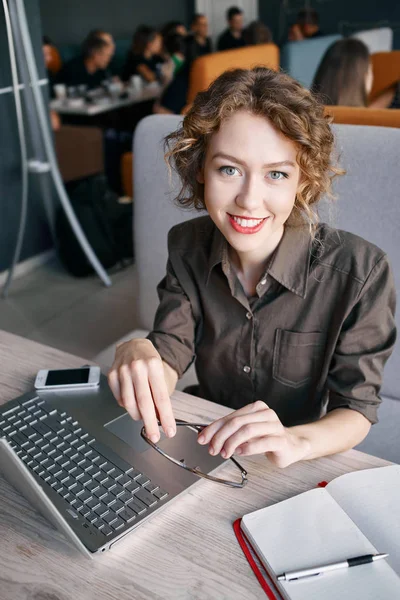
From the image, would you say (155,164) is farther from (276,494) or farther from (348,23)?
(348,23)

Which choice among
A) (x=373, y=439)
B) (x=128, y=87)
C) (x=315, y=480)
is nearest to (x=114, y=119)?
(x=128, y=87)

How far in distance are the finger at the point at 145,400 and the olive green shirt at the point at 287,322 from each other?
0.28 meters

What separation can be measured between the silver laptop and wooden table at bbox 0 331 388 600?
0.02m

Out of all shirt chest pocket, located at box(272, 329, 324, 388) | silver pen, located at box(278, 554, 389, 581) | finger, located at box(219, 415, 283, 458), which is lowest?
shirt chest pocket, located at box(272, 329, 324, 388)

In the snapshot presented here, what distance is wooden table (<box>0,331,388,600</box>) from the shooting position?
2.20 feet

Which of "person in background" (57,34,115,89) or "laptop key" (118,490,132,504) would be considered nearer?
"laptop key" (118,490,132,504)

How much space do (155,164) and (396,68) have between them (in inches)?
135

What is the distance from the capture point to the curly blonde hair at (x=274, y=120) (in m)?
0.94

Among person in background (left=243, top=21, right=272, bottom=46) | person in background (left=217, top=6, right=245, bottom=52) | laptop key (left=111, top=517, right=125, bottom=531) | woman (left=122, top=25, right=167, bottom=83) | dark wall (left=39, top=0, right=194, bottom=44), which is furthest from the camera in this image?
person in background (left=217, top=6, right=245, bottom=52)

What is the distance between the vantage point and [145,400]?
2.78 feet

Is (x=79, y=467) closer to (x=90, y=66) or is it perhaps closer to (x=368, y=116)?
(x=368, y=116)

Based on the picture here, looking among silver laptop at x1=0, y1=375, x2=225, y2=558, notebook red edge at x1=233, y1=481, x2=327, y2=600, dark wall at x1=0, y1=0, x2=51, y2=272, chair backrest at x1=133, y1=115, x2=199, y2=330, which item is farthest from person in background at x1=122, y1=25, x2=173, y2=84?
notebook red edge at x1=233, y1=481, x2=327, y2=600

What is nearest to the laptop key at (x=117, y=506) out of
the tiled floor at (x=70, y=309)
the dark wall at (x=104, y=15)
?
the tiled floor at (x=70, y=309)

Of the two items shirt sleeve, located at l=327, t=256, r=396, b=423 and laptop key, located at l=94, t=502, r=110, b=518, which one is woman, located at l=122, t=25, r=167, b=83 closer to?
shirt sleeve, located at l=327, t=256, r=396, b=423
